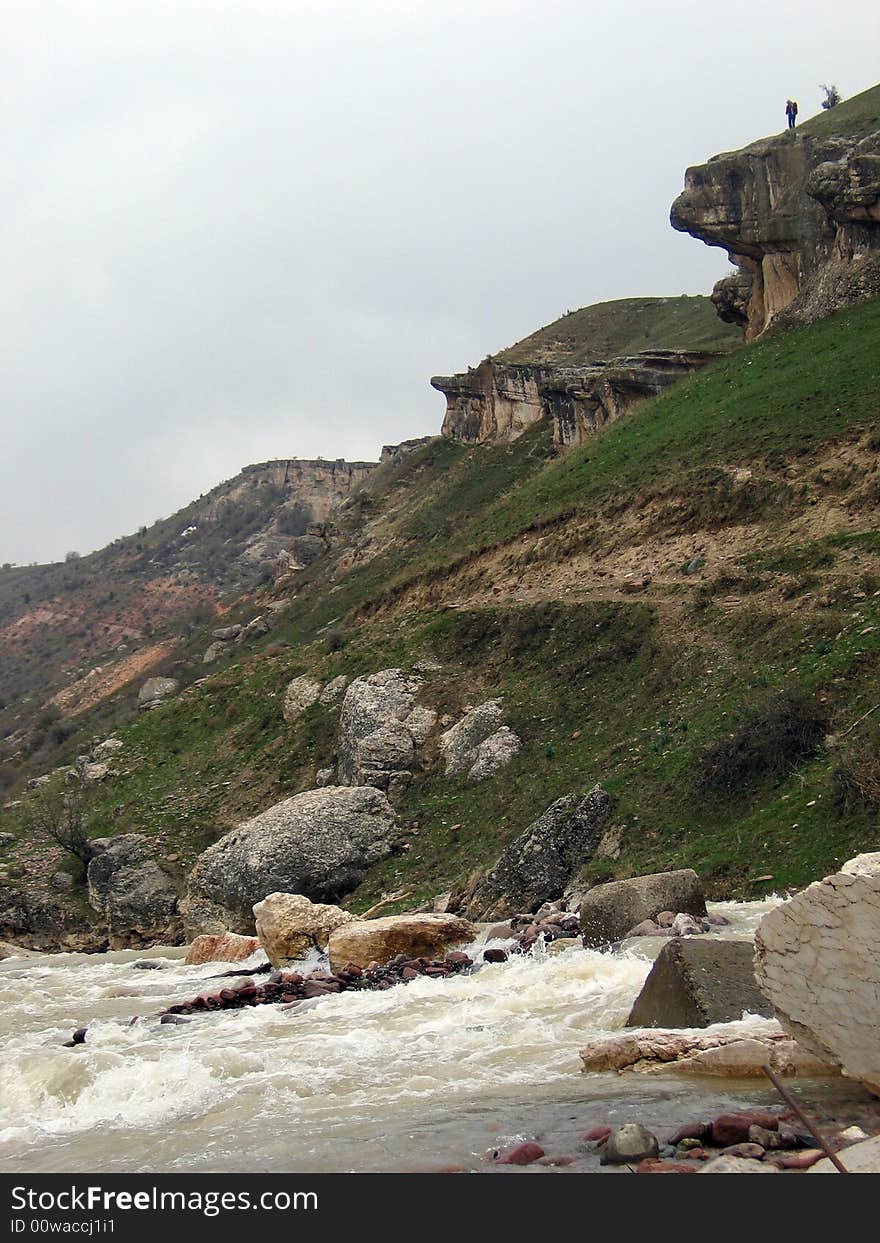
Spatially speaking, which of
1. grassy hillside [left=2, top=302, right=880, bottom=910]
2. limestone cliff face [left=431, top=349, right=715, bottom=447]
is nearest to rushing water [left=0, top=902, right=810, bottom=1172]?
grassy hillside [left=2, top=302, right=880, bottom=910]

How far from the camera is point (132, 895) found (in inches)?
1048

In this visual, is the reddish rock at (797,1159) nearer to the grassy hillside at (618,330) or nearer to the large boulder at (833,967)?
the large boulder at (833,967)

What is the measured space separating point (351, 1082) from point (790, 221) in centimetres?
4182

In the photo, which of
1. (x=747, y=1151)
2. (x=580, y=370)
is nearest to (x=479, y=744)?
(x=747, y=1151)

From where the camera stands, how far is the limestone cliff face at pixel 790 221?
3922cm

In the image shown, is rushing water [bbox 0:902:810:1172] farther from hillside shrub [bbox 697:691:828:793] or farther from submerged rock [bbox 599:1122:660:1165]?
hillside shrub [bbox 697:691:828:793]

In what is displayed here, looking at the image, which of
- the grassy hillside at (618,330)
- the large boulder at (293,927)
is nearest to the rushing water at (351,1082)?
the large boulder at (293,927)

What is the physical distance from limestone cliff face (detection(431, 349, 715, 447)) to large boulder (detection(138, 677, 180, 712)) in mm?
24140

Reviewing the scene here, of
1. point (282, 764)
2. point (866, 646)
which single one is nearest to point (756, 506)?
point (866, 646)

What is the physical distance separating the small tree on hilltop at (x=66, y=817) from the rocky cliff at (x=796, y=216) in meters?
30.8

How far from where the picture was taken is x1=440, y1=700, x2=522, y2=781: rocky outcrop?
81.2 feet

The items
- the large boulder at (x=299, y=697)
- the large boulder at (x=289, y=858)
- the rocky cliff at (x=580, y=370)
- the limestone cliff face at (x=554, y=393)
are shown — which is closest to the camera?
the large boulder at (x=289, y=858)

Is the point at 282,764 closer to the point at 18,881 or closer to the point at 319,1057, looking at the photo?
the point at 18,881
